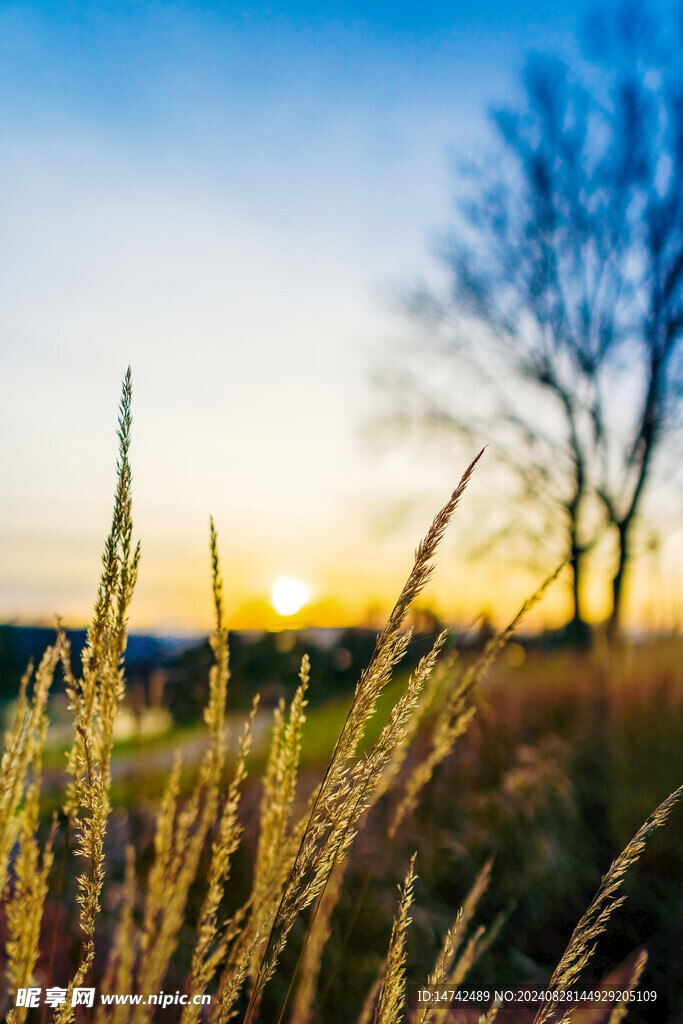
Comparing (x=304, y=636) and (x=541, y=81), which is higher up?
(x=541, y=81)

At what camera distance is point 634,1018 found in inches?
94.9

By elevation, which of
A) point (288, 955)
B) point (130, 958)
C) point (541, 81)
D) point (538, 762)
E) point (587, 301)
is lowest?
point (288, 955)

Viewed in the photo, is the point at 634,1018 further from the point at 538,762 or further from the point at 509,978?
the point at 538,762

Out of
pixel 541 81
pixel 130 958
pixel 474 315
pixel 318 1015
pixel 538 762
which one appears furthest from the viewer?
pixel 474 315

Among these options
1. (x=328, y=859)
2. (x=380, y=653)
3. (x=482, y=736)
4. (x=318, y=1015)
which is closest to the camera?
(x=380, y=653)

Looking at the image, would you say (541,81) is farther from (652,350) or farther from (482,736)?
(482,736)

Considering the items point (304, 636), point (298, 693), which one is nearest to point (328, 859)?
point (298, 693)

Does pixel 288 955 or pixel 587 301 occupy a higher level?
pixel 587 301

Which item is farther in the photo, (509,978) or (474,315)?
(474,315)

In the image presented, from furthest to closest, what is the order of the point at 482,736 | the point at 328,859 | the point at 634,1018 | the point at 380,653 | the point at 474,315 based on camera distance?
the point at 474,315 → the point at 482,736 → the point at 634,1018 → the point at 328,859 → the point at 380,653

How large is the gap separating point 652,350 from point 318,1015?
12294 millimetres

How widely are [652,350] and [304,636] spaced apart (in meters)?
8.05

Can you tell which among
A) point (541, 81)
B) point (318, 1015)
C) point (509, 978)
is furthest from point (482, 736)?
point (541, 81)

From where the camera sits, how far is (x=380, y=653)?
2.76 feet
